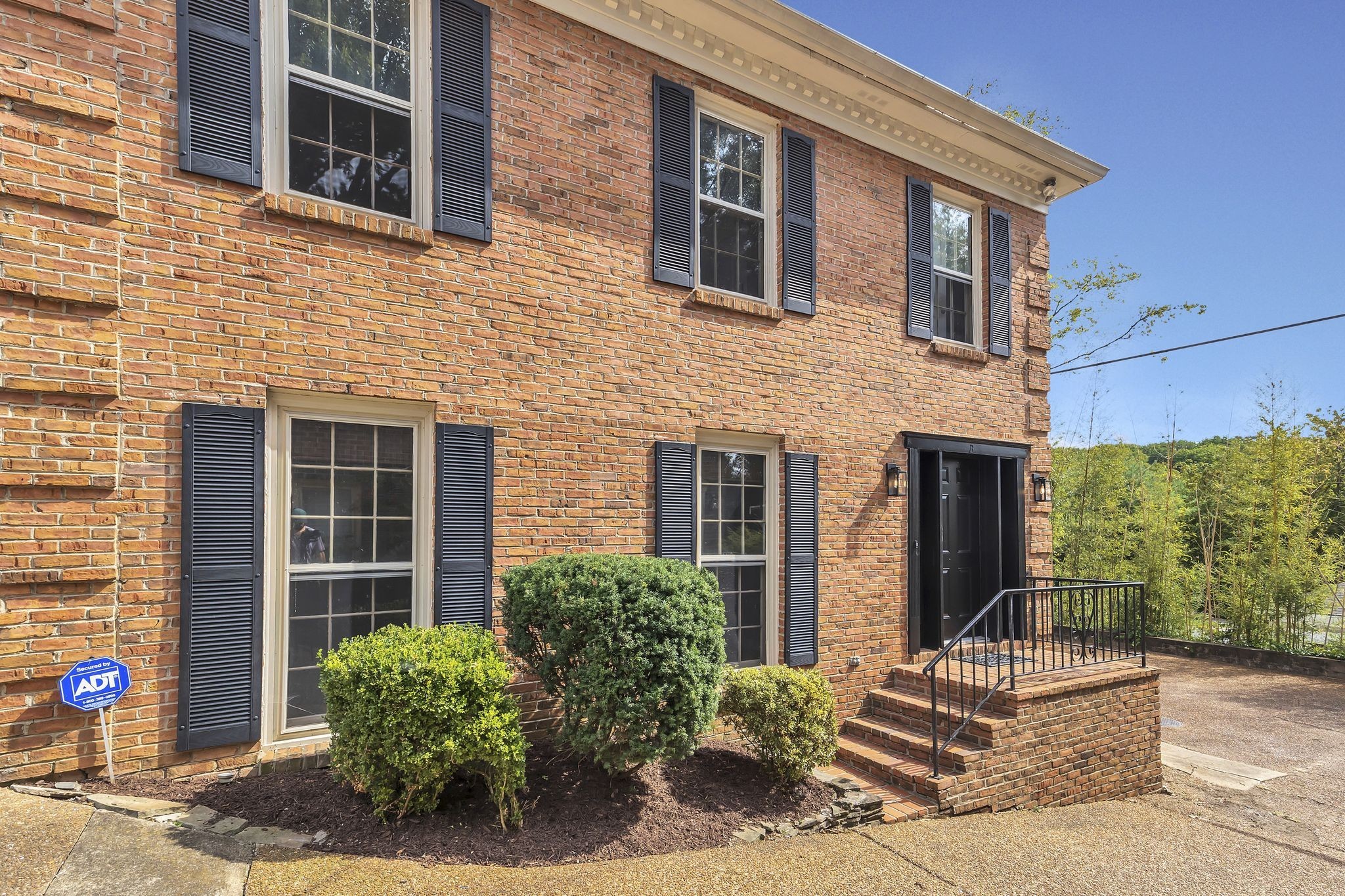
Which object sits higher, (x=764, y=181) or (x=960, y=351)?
(x=764, y=181)

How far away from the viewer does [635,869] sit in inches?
133

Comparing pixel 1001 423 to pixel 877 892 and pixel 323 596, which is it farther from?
pixel 323 596

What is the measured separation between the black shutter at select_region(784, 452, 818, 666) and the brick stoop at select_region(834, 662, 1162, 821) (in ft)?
2.88

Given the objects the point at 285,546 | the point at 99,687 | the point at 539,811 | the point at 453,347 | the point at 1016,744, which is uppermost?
the point at 453,347

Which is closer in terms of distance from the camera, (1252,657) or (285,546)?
(285,546)

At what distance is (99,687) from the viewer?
10.9 ft

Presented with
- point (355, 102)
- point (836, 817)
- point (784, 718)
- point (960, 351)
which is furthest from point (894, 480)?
point (355, 102)

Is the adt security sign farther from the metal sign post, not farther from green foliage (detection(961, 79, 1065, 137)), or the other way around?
green foliage (detection(961, 79, 1065, 137))

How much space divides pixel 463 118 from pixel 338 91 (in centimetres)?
75

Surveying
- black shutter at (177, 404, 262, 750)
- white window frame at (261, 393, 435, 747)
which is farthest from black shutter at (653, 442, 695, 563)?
black shutter at (177, 404, 262, 750)

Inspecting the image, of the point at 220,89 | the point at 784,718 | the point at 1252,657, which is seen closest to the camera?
the point at 220,89

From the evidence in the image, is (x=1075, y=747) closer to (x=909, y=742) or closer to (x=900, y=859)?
(x=909, y=742)

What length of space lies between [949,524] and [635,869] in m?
5.21

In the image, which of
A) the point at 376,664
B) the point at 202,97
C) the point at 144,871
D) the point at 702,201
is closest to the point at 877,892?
the point at 376,664
